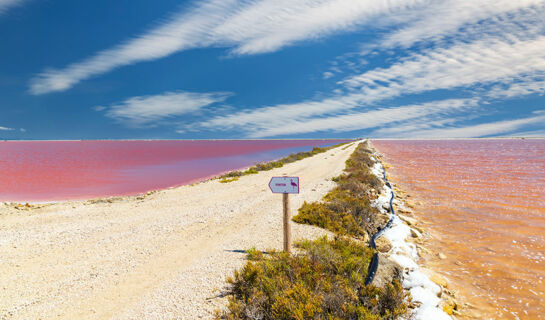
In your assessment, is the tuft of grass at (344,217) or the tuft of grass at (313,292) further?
the tuft of grass at (344,217)

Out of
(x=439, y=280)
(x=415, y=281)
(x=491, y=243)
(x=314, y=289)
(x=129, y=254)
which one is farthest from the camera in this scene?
(x=491, y=243)

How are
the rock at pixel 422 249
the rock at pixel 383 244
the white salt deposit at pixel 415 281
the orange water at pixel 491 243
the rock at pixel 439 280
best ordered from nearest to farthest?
1. the white salt deposit at pixel 415 281
2. the orange water at pixel 491 243
3. the rock at pixel 439 280
4. the rock at pixel 383 244
5. the rock at pixel 422 249

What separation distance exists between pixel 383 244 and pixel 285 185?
331 centimetres

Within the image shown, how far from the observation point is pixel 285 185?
5.97m

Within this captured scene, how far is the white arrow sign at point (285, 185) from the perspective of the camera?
5.88 meters

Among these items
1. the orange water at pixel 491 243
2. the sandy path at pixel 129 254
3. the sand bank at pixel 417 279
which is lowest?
the orange water at pixel 491 243

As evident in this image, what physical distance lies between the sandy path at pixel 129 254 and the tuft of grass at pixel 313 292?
24.4 inches

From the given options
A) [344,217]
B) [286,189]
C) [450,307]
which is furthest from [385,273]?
[344,217]

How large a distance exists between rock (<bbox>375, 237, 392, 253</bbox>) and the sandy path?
65.4 inches

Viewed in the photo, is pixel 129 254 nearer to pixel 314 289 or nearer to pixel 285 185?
pixel 285 185

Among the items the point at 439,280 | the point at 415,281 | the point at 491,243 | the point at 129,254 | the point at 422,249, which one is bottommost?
the point at 491,243

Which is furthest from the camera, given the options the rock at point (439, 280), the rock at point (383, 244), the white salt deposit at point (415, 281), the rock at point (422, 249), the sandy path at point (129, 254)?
the rock at point (422, 249)

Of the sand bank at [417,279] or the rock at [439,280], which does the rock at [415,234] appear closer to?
the sand bank at [417,279]

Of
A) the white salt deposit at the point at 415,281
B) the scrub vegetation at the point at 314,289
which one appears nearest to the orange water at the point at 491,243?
the white salt deposit at the point at 415,281
